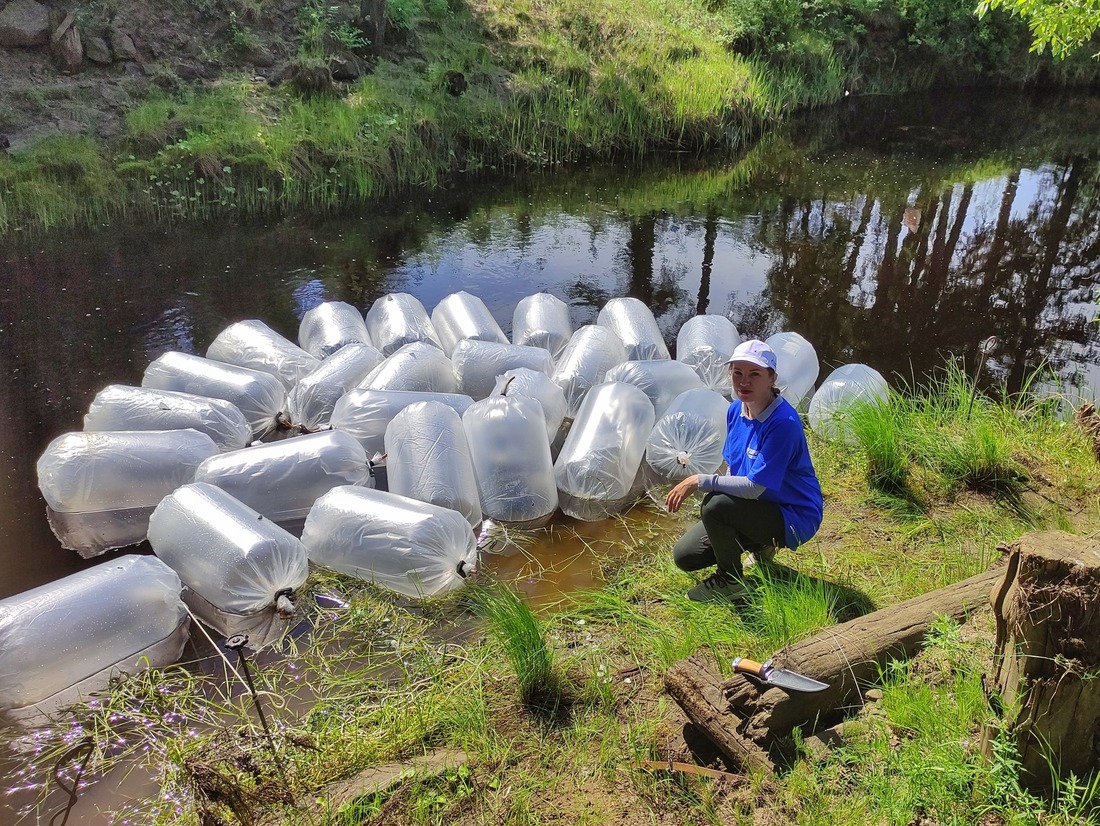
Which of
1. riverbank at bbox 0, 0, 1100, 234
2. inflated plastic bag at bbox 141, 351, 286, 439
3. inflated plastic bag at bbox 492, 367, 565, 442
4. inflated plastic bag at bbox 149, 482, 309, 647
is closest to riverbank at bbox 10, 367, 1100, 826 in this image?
inflated plastic bag at bbox 149, 482, 309, 647

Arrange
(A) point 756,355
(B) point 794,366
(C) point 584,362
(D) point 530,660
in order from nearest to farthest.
Answer: 1. (D) point 530,660
2. (A) point 756,355
3. (C) point 584,362
4. (B) point 794,366

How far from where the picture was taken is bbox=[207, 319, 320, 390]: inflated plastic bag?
16.0ft

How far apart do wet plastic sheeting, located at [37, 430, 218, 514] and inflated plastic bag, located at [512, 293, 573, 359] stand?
7.23 feet

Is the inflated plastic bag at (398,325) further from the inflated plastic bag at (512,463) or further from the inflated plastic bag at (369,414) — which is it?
the inflated plastic bag at (512,463)

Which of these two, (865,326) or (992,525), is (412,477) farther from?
(865,326)

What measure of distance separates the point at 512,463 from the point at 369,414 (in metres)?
0.88

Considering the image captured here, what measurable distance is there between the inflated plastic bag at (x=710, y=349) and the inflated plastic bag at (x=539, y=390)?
1.02 metres

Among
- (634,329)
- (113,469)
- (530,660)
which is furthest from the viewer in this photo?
(634,329)

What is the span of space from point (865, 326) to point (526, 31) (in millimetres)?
8610

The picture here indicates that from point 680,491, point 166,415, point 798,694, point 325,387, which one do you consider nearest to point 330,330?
point 325,387

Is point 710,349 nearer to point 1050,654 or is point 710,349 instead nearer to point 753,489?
point 753,489

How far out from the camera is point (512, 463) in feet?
13.1

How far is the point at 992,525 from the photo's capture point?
12.3 feet

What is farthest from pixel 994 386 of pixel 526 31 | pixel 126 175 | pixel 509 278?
pixel 526 31
